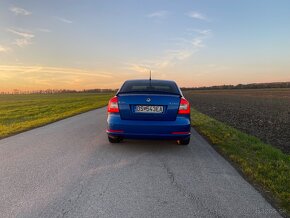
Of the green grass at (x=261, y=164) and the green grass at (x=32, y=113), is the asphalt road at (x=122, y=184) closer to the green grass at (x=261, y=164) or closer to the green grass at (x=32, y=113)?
the green grass at (x=261, y=164)

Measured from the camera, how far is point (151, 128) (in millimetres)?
6012

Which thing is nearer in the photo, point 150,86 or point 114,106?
point 114,106

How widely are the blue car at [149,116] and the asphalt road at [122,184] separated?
1.50 feet

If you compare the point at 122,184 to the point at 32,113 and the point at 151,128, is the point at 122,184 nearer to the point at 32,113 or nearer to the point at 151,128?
the point at 151,128

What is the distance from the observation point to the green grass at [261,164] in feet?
13.1

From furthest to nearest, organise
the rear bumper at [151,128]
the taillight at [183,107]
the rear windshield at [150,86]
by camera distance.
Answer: the rear windshield at [150,86], the taillight at [183,107], the rear bumper at [151,128]

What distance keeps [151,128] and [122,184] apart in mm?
2031

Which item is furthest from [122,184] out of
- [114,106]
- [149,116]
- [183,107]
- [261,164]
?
[261,164]

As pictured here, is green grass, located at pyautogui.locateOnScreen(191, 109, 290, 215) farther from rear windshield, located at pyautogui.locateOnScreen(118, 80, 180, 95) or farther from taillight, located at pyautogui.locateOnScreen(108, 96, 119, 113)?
taillight, located at pyautogui.locateOnScreen(108, 96, 119, 113)

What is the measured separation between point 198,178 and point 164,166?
0.83 meters

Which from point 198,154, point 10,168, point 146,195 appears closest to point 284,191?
point 146,195

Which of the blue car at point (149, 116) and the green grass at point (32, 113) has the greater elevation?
the blue car at point (149, 116)

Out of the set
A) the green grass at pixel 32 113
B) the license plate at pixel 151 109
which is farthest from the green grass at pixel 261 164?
the green grass at pixel 32 113

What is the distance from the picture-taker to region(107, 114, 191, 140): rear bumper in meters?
6.02
